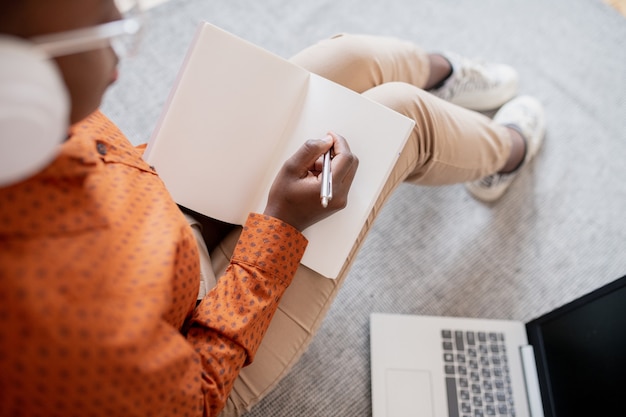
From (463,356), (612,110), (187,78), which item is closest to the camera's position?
(187,78)

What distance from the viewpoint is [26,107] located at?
0.35 metres

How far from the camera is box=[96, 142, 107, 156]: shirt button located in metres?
0.56

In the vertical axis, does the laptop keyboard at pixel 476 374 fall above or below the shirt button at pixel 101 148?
below

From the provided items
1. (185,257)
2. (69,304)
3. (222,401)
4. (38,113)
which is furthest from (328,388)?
(38,113)

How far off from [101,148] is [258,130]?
0.79ft

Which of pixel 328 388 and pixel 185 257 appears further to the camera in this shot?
pixel 328 388

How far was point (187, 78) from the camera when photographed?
0.70 metres

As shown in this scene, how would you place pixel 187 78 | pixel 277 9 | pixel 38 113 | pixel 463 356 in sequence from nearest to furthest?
pixel 38 113 < pixel 187 78 < pixel 463 356 < pixel 277 9

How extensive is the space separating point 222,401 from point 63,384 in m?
0.21

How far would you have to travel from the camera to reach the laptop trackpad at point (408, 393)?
87 centimetres

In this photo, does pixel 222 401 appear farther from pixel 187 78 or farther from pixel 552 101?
pixel 552 101

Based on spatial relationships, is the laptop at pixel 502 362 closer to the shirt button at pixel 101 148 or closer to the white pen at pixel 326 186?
the white pen at pixel 326 186

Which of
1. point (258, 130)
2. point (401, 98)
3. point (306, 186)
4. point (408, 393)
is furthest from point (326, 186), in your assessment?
point (408, 393)

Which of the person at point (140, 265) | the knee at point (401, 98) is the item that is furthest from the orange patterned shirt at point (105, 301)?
the knee at point (401, 98)
